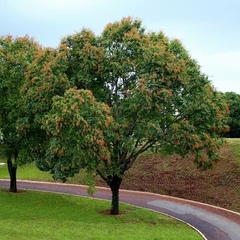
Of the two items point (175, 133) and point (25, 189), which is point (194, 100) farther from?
point (25, 189)

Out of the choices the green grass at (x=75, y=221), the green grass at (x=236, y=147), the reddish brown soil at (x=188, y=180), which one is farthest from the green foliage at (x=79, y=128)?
the green grass at (x=236, y=147)

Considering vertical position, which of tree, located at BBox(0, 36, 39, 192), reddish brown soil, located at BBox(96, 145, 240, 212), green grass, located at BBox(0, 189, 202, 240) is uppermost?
tree, located at BBox(0, 36, 39, 192)

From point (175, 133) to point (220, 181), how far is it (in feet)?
34.6

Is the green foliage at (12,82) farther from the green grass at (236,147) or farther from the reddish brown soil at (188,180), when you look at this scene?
the green grass at (236,147)

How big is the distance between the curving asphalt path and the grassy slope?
1082 millimetres

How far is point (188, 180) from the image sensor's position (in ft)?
95.1

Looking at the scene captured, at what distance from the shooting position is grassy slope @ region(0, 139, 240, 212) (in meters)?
25.8

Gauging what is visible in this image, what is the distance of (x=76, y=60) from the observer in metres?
19.5

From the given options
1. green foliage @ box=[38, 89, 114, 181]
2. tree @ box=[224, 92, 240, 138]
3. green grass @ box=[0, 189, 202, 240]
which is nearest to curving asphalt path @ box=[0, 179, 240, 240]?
green grass @ box=[0, 189, 202, 240]

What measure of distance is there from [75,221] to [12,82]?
10.3m

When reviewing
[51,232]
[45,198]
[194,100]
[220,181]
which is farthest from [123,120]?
[220,181]

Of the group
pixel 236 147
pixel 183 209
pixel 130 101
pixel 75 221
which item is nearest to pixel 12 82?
pixel 130 101

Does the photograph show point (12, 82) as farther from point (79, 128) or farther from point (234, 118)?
point (234, 118)

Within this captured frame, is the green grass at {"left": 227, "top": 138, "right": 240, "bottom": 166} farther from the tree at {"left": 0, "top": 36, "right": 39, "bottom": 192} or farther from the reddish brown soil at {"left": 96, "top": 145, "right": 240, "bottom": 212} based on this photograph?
the tree at {"left": 0, "top": 36, "right": 39, "bottom": 192}
